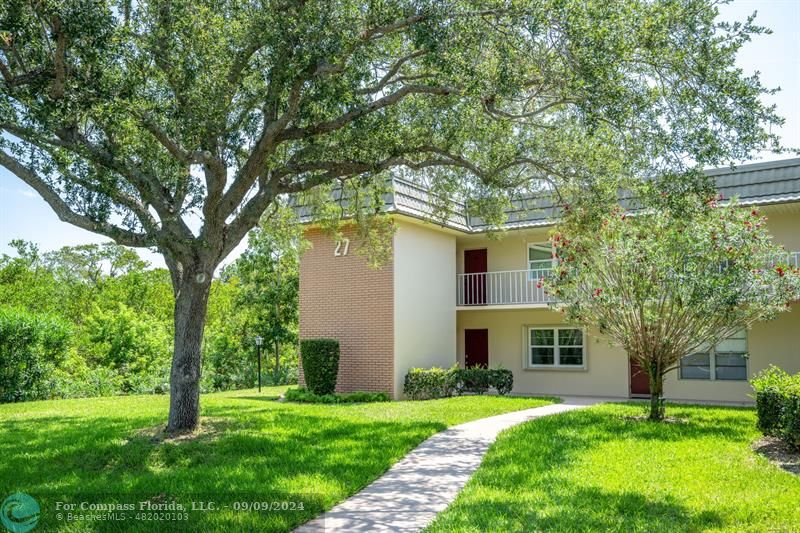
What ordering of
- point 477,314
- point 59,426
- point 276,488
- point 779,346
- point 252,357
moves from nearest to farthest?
point 276,488
point 59,426
point 779,346
point 477,314
point 252,357

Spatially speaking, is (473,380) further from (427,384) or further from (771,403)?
(771,403)

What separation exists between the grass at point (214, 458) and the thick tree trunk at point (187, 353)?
1.33 ft

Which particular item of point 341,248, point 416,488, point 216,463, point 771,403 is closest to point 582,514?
point 416,488

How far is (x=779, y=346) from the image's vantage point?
53.2 ft

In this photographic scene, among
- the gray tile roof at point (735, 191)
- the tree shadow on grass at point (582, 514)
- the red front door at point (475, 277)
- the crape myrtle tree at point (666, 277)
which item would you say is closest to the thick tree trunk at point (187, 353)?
the tree shadow on grass at point (582, 514)

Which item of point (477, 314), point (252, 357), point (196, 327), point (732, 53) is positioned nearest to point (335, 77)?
point (196, 327)

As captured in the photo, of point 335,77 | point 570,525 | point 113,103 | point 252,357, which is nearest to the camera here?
point 570,525

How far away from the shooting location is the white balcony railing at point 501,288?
1880 cm

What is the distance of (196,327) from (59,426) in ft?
12.1

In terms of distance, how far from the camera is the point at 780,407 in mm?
9008

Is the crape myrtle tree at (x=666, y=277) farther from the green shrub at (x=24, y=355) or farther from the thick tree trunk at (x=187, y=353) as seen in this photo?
the green shrub at (x=24, y=355)

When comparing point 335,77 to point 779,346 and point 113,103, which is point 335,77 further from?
point 779,346

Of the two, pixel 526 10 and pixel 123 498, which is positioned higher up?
pixel 526 10

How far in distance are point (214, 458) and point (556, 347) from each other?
43.1ft
